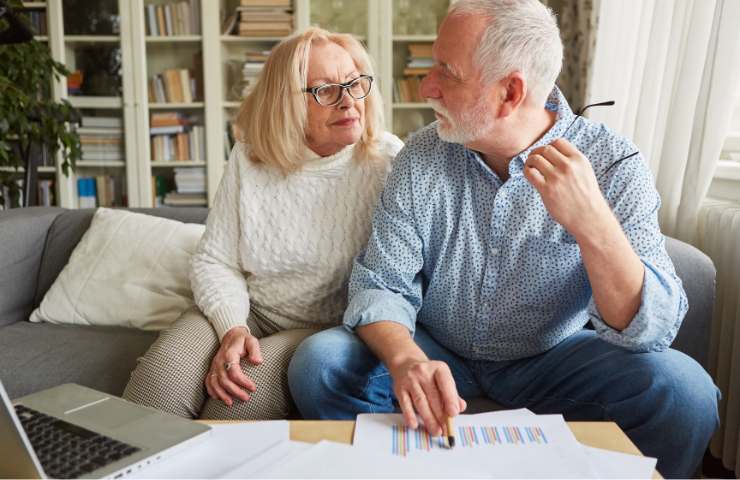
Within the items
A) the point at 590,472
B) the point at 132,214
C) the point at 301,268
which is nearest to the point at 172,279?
the point at 132,214

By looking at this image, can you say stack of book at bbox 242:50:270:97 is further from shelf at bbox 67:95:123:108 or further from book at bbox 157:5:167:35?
shelf at bbox 67:95:123:108

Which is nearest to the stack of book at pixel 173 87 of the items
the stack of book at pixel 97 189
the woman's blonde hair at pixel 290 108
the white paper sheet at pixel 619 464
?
the stack of book at pixel 97 189

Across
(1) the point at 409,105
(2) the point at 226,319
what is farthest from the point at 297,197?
(1) the point at 409,105

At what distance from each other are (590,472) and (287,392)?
0.66 metres

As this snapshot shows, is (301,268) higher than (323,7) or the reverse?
the reverse

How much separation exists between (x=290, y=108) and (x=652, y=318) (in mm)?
834

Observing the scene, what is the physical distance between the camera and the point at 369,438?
87 centimetres

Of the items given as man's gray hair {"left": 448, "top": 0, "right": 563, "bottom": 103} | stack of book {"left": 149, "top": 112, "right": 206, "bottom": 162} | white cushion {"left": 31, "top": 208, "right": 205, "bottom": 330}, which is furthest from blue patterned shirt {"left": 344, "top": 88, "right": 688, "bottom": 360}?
stack of book {"left": 149, "top": 112, "right": 206, "bottom": 162}

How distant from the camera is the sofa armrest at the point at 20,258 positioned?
6.19 feet

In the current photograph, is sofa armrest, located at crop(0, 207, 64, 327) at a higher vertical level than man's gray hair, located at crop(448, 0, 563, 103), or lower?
lower

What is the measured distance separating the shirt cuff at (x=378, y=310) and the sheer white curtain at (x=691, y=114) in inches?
33.3

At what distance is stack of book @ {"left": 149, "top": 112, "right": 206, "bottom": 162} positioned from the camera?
3.63 metres

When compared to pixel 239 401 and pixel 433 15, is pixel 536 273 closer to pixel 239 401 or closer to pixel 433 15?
pixel 239 401

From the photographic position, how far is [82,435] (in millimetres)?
848
